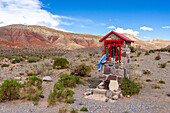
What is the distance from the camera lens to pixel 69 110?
21.7 ft

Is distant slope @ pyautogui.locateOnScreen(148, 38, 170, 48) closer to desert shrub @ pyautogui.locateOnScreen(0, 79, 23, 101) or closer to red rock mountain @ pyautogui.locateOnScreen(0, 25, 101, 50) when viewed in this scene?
red rock mountain @ pyautogui.locateOnScreen(0, 25, 101, 50)

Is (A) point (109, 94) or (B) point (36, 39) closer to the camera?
(A) point (109, 94)

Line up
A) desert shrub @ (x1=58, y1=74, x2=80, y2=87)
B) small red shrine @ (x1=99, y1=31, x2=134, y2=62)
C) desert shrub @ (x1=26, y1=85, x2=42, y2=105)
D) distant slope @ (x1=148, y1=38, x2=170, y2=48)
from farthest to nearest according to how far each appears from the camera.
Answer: distant slope @ (x1=148, y1=38, x2=170, y2=48), desert shrub @ (x1=58, y1=74, x2=80, y2=87), small red shrine @ (x1=99, y1=31, x2=134, y2=62), desert shrub @ (x1=26, y1=85, x2=42, y2=105)

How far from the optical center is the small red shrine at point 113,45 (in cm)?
965

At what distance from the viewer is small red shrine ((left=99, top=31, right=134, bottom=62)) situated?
9.65 m

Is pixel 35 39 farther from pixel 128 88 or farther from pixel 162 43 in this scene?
pixel 162 43

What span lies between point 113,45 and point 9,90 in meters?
6.73

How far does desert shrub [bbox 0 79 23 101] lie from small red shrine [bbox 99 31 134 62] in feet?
19.4

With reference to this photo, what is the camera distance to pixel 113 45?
387 inches

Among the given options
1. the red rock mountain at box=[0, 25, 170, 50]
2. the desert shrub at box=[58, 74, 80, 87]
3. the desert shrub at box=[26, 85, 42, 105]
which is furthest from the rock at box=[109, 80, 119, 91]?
the red rock mountain at box=[0, 25, 170, 50]

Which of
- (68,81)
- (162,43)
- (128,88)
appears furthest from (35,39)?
(162,43)

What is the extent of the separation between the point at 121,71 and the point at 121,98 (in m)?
1.75

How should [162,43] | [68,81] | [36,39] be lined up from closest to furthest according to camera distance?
[68,81], [36,39], [162,43]

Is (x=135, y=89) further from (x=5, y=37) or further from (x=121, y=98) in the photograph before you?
(x=5, y=37)
